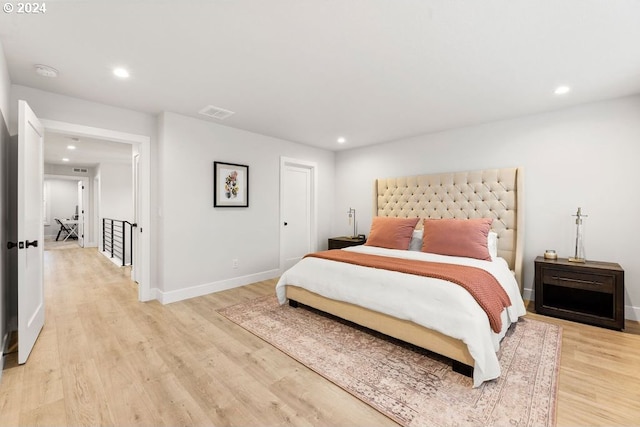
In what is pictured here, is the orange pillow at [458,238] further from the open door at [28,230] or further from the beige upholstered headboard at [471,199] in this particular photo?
the open door at [28,230]

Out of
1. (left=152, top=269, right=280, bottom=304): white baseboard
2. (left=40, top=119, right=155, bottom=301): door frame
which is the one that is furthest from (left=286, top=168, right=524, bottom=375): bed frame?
(left=40, top=119, right=155, bottom=301): door frame

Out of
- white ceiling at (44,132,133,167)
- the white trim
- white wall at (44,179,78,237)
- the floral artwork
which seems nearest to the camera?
the white trim

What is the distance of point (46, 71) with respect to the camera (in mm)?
2381

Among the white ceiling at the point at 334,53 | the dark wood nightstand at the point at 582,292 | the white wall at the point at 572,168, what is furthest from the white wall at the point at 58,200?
the dark wood nightstand at the point at 582,292

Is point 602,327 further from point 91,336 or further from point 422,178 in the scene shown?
point 91,336

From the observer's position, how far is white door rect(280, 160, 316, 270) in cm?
490

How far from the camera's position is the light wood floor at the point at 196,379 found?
5.21 feet

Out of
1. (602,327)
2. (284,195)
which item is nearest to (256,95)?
(284,195)

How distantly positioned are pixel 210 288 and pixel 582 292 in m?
4.61

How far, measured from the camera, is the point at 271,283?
4.36 metres

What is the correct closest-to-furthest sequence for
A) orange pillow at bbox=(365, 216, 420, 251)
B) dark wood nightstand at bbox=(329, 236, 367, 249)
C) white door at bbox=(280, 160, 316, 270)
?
orange pillow at bbox=(365, 216, 420, 251) → dark wood nightstand at bbox=(329, 236, 367, 249) → white door at bbox=(280, 160, 316, 270)

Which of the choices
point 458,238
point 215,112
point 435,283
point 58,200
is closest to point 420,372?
point 435,283

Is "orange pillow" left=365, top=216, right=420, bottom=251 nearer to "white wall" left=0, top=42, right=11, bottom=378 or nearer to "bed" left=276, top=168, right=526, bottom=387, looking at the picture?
"bed" left=276, top=168, right=526, bottom=387

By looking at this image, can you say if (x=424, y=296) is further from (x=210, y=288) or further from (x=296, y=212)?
(x=296, y=212)
